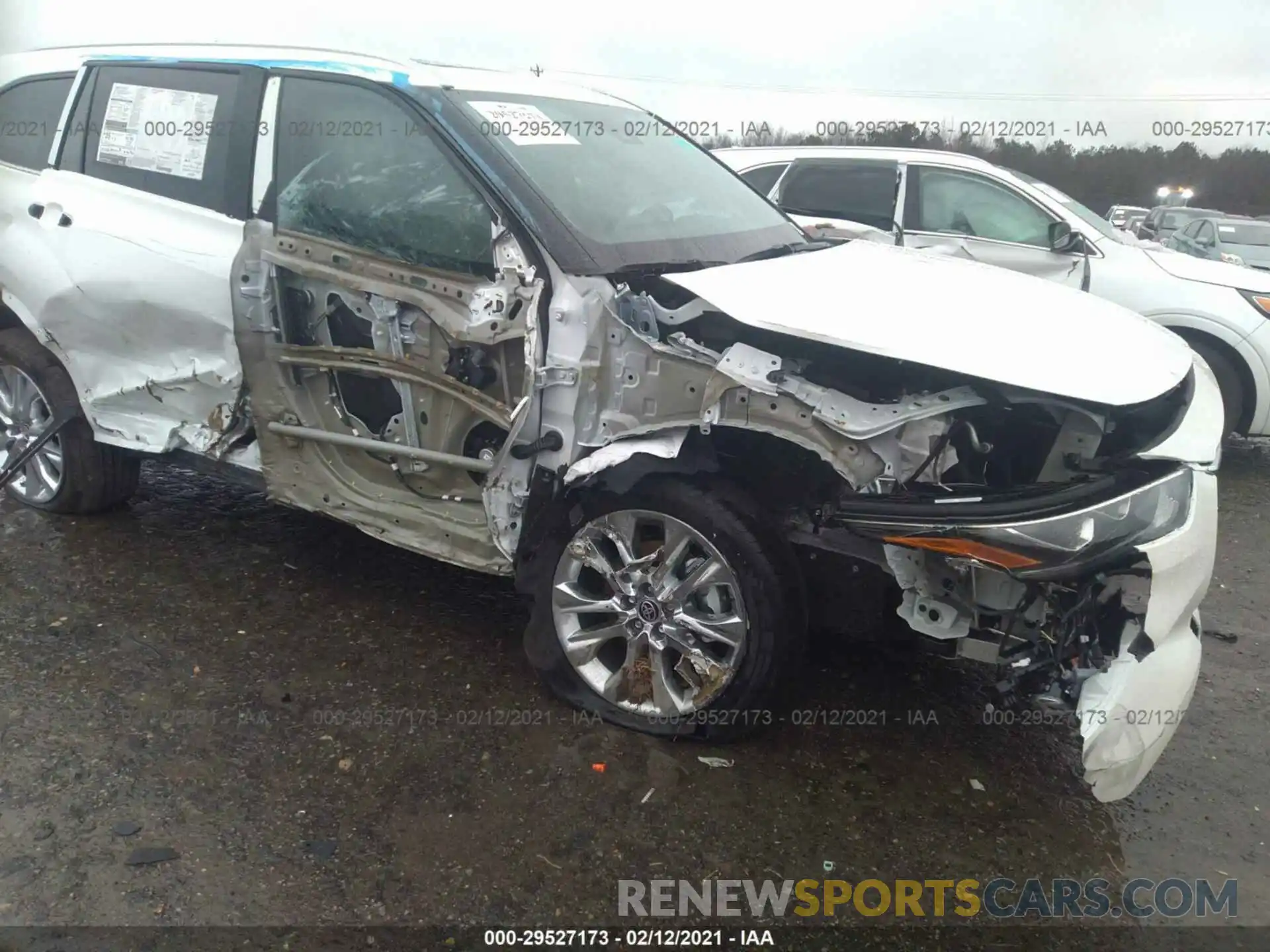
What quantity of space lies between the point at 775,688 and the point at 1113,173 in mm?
39101

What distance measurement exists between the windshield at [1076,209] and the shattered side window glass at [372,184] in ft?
15.5

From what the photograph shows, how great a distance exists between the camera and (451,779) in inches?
104

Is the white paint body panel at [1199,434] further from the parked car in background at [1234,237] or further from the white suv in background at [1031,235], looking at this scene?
the parked car in background at [1234,237]

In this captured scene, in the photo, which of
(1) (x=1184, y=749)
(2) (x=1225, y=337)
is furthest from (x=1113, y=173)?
(1) (x=1184, y=749)

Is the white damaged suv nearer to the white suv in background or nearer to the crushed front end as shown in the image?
the crushed front end

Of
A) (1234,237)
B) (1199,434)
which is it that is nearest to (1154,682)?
(1199,434)

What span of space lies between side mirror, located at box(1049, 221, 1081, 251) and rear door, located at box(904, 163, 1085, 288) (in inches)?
2.4

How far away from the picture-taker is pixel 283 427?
11.0 ft

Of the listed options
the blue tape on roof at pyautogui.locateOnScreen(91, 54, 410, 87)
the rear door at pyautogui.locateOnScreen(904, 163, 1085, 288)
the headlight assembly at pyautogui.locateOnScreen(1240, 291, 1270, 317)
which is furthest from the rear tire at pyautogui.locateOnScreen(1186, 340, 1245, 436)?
the blue tape on roof at pyautogui.locateOnScreen(91, 54, 410, 87)

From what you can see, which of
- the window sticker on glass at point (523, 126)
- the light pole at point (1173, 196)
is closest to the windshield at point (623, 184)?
the window sticker on glass at point (523, 126)

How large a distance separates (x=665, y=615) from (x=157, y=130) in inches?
106

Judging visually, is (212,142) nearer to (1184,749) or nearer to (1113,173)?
(1184,749)

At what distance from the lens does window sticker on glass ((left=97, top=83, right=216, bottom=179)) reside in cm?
341

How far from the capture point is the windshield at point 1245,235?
45.4ft
